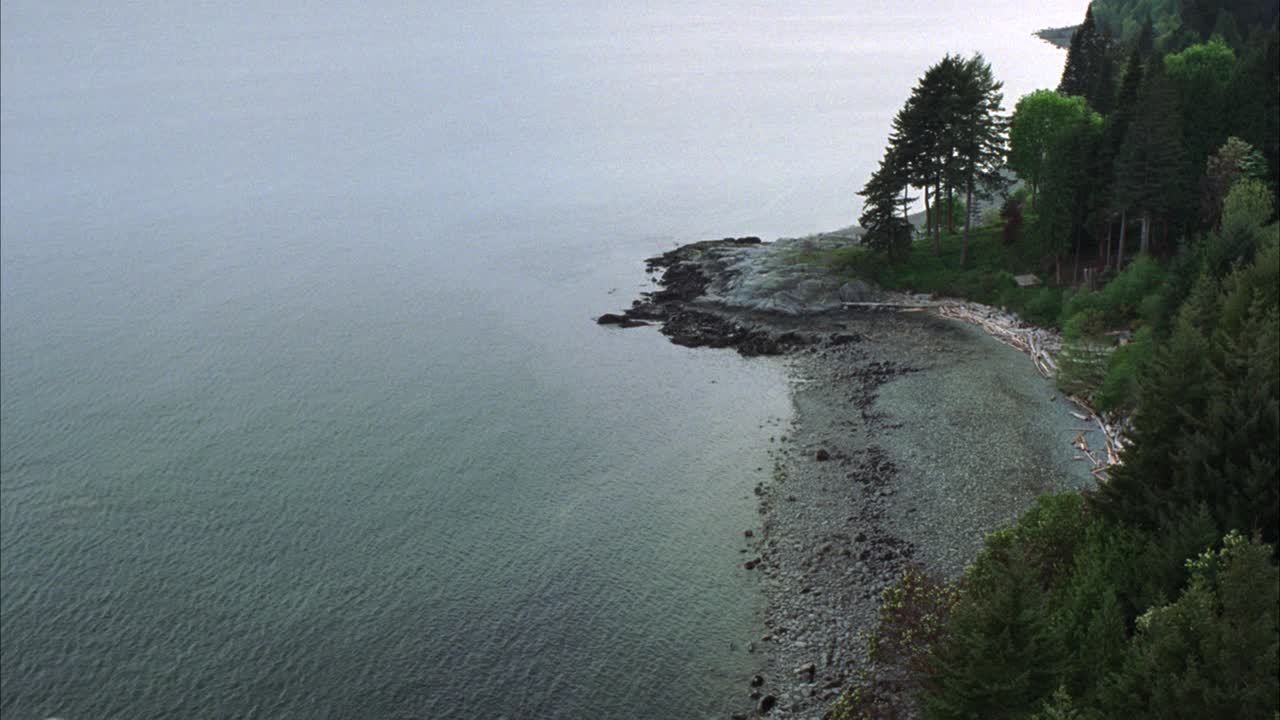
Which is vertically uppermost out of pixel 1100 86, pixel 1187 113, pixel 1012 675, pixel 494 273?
pixel 1100 86

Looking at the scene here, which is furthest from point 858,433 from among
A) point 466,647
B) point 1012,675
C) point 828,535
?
point 1012,675

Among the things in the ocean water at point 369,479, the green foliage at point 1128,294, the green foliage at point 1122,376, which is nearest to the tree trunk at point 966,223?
the green foliage at point 1128,294

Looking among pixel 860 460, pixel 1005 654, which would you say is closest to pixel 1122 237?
pixel 860 460

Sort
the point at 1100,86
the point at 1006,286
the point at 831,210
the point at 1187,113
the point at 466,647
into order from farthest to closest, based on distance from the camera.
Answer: the point at 831,210 → the point at 1100,86 → the point at 1006,286 → the point at 1187,113 → the point at 466,647

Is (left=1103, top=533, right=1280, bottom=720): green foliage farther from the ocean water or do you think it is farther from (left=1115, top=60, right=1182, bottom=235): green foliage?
(left=1115, top=60, right=1182, bottom=235): green foliage

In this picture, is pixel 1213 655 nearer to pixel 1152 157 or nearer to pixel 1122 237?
pixel 1152 157

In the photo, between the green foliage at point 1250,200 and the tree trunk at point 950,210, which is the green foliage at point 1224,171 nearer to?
the green foliage at point 1250,200

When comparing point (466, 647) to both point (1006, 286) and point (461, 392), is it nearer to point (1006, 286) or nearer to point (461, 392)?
point (461, 392)

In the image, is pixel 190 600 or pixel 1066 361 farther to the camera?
pixel 1066 361
